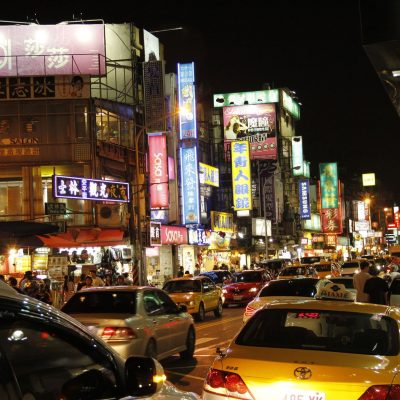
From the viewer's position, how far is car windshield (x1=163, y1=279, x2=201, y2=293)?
23578mm

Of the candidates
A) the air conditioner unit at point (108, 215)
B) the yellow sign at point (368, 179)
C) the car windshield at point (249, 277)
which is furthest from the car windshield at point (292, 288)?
the yellow sign at point (368, 179)

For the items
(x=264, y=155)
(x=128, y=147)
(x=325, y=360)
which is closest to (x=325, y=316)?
(x=325, y=360)

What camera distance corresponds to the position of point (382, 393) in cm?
537

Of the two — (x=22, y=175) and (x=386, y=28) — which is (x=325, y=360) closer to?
(x=386, y=28)

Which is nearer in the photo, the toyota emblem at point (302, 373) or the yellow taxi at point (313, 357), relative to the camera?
the yellow taxi at point (313, 357)

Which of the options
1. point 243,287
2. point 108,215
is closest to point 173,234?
point 108,215

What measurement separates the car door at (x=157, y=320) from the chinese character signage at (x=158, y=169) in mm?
22290

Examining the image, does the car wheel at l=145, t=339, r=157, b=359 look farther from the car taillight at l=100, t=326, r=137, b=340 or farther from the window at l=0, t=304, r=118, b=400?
the window at l=0, t=304, r=118, b=400

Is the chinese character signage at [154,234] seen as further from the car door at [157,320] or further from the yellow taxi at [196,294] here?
the car door at [157,320]

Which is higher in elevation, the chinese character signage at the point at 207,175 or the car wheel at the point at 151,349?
the chinese character signage at the point at 207,175

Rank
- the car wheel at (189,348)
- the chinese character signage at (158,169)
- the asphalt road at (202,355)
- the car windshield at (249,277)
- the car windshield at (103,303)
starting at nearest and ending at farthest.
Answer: the asphalt road at (202,355) → the car windshield at (103,303) → the car wheel at (189,348) → the car windshield at (249,277) → the chinese character signage at (158,169)

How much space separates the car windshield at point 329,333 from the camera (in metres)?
6.21

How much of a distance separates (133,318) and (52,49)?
26707mm

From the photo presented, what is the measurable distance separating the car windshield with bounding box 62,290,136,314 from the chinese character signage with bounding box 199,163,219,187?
1352 inches
